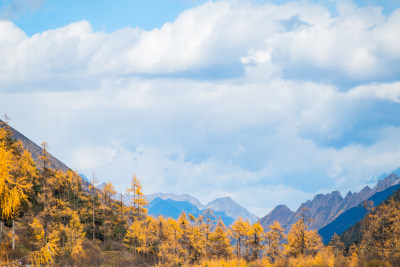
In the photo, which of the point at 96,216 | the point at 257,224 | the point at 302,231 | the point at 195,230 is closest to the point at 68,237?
the point at 96,216

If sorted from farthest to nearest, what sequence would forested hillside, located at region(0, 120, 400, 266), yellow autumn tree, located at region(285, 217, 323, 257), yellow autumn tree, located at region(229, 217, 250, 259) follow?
yellow autumn tree, located at region(229, 217, 250, 259) < yellow autumn tree, located at region(285, 217, 323, 257) < forested hillside, located at region(0, 120, 400, 266)

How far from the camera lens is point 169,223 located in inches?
2630

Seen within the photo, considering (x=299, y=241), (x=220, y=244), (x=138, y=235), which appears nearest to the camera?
(x=299, y=241)

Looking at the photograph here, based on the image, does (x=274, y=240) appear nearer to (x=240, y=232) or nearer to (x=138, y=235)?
(x=240, y=232)

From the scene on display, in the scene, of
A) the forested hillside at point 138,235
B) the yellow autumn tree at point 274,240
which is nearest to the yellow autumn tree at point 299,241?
the forested hillside at point 138,235

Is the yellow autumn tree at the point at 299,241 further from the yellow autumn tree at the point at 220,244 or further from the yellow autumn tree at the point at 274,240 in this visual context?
the yellow autumn tree at the point at 220,244

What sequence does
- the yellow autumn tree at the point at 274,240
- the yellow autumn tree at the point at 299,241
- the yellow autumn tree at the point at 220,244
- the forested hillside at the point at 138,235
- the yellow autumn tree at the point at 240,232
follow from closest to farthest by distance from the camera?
the forested hillside at the point at 138,235 < the yellow autumn tree at the point at 299,241 < the yellow autumn tree at the point at 240,232 < the yellow autumn tree at the point at 274,240 < the yellow autumn tree at the point at 220,244

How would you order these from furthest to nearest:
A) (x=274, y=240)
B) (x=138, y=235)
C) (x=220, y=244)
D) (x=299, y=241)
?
(x=220, y=244), (x=274, y=240), (x=138, y=235), (x=299, y=241)

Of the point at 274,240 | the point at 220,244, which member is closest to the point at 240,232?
the point at 220,244

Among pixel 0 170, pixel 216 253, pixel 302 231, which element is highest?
pixel 0 170

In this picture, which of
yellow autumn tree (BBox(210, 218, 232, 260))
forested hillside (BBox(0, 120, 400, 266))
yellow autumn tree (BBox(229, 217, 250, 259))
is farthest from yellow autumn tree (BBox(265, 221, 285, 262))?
yellow autumn tree (BBox(210, 218, 232, 260))

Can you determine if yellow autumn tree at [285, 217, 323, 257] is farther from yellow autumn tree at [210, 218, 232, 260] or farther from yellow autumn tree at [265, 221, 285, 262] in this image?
yellow autumn tree at [210, 218, 232, 260]

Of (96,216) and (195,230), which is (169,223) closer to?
(195,230)

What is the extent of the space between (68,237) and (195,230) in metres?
23.0
